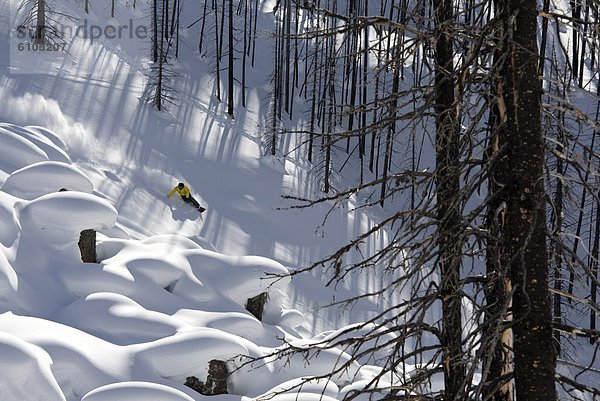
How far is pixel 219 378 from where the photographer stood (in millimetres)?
10328

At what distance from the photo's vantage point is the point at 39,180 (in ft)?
45.7

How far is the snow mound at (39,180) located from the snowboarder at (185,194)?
20.7ft

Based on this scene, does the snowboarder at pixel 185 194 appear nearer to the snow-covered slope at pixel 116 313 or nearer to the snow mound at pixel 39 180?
the snow-covered slope at pixel 116 313

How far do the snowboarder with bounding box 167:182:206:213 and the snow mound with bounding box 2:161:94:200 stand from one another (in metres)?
6.32

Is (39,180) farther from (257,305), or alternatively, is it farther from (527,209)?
(527,209)

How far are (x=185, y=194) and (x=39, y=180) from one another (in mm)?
7161

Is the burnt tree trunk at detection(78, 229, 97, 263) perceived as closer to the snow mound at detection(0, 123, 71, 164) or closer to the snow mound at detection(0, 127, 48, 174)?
the snow mound at detection(0, 127, 48, 174)

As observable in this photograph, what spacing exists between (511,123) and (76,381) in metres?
7.06

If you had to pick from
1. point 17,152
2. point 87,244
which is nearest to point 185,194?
point 17,152

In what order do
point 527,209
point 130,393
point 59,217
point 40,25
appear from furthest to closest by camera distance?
point 40,25 < point 59,217 < point 130,393 < point 527,209

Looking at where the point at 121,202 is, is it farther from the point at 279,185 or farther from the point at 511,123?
the point at 511,123

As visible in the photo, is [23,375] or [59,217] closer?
[23,375]

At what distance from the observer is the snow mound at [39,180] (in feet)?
45.2

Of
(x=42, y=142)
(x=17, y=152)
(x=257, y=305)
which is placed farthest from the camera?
(x=42, y=142)
